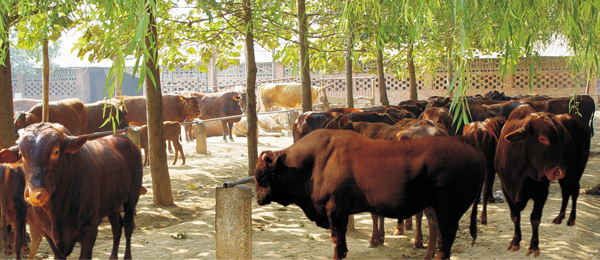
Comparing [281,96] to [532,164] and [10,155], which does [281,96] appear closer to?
[532,164]

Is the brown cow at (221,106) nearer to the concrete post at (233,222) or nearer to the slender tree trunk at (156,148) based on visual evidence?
the slender tree trunk at (156,148)

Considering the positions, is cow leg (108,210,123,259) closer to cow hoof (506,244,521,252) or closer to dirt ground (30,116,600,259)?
dirt ground (30,116,600,259)

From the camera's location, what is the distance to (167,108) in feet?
45.1

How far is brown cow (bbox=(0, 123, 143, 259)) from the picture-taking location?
11.8ft

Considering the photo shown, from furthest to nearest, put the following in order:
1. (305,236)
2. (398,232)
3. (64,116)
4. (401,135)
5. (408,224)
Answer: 1. (64,116)
2. (408,224)
3. (398,232)
4. (305,236)
5. (401,135)

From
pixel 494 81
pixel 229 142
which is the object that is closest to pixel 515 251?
pixel 229 142

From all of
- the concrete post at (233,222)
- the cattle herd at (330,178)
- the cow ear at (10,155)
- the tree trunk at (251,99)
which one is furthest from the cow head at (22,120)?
the concrete post at (233,222)

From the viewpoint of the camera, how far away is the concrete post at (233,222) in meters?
3.88

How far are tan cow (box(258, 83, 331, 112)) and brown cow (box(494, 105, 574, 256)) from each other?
55.3 feet

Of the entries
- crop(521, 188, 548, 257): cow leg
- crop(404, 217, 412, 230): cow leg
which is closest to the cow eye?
crop(521, 188, 548, 257): cow leg

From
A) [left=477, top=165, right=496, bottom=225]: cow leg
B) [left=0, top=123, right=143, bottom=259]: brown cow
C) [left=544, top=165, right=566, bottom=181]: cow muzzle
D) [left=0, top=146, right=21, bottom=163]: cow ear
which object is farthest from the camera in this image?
[left=477, top=165, right=496, bottom=225]: cow leg

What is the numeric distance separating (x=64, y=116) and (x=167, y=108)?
14.2ft

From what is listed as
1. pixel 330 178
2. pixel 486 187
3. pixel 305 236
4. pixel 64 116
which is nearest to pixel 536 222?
pixel 486 187

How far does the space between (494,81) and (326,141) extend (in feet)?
83.4
